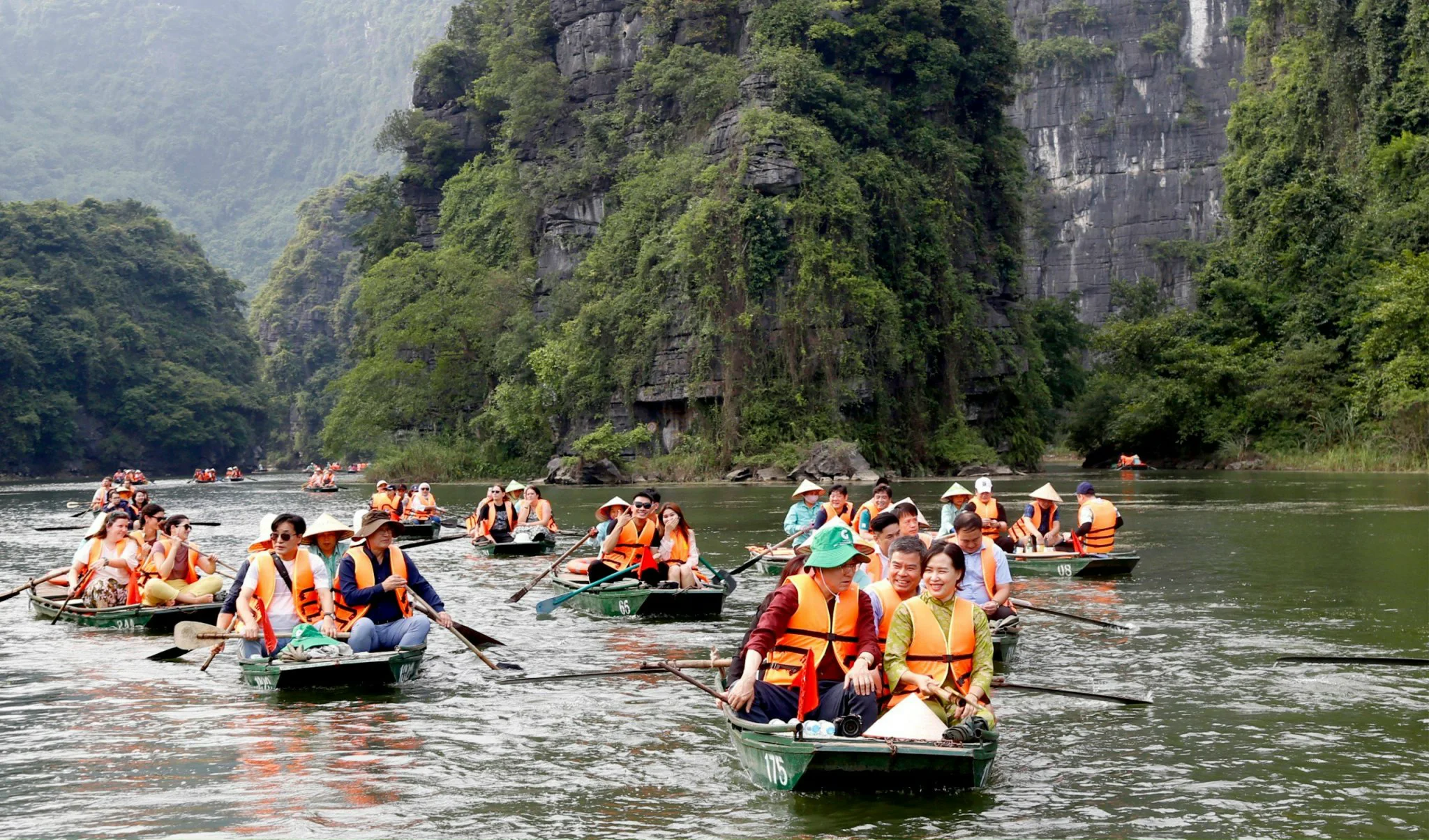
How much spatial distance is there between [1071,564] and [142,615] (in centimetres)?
1156

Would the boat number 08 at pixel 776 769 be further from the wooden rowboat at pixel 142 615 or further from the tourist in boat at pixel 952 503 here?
the wooden rowboat at pixel 142 615

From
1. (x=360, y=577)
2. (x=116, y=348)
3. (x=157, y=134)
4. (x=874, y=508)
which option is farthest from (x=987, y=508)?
(x=157, y=134)

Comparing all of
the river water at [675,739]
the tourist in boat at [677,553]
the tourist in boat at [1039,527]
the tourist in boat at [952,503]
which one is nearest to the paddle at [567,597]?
the river water at [675,739]

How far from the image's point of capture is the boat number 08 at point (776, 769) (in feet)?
26.2

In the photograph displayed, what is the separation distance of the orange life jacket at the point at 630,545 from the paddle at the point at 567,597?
366 millimetres

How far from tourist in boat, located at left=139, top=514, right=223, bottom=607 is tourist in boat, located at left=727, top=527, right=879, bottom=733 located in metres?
9.32

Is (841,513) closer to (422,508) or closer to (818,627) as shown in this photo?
(818,627)

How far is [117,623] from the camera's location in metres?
15.7

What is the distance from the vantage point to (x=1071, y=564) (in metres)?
19.0

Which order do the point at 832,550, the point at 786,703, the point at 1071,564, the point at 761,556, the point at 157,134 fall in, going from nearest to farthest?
the point at 832,550
the point at 786,703
the point at 1071,564
the point at 761,556
the point at 157,134

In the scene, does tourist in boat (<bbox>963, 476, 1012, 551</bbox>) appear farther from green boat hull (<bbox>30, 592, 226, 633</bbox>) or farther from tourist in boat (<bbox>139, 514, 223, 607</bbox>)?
tourist in boat (<bbox>139, 514, 223, 607</bbox>)

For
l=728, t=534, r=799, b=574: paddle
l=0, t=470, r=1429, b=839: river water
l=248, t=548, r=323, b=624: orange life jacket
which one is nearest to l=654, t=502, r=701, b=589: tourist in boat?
l=0, t=470, r=1429, b=839: river water

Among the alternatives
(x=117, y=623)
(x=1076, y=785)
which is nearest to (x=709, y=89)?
(x=117, y=623)

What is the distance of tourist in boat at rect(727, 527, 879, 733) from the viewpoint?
8031 millimetres
